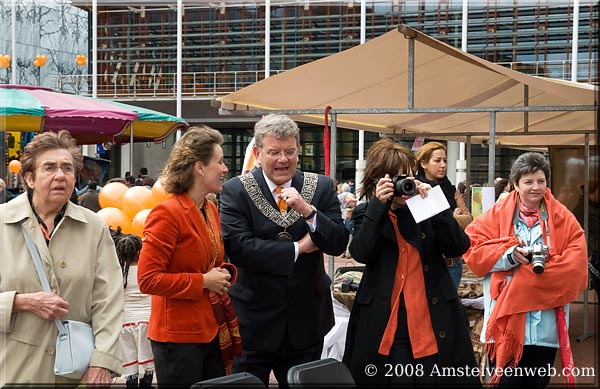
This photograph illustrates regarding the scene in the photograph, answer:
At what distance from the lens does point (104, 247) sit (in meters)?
3.22

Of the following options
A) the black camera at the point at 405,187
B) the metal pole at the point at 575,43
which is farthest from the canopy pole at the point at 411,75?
the metal pole at the point at 575,43

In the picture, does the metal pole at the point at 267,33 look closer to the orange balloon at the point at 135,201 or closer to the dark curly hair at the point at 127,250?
the orange balloon at the point at 135,201

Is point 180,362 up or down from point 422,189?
down

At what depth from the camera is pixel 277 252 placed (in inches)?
138

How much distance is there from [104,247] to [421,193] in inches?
59.4

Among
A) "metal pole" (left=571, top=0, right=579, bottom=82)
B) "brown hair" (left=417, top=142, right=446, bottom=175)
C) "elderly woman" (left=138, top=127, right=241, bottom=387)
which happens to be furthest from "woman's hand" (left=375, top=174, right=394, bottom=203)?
"metal pole" (left=571, top=0, right=579, bottom=82)

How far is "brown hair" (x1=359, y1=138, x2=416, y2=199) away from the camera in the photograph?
11.8 feet

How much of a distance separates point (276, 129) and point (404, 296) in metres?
1.04

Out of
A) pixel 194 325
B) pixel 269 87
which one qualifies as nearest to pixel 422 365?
pixel 194 325

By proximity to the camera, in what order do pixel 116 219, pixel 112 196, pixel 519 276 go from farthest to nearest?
1. pixel 112 196
2. pixel 116 219
3. pixel 519 276

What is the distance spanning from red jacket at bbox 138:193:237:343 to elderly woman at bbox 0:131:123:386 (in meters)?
0.18

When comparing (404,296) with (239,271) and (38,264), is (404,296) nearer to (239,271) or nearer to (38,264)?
(239,271)

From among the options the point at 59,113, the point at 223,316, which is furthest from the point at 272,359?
the point at 59,113

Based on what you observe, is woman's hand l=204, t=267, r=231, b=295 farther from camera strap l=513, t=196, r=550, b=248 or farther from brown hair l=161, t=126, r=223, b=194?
camera strap l=513, t=196, r=550, b=248
